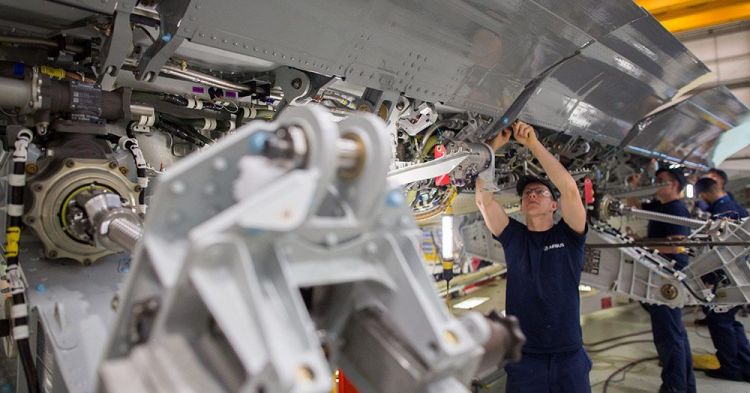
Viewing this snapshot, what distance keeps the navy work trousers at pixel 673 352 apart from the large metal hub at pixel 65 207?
498 centimetres

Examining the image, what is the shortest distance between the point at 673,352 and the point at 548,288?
8.78 ft

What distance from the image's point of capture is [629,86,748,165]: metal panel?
5.59 m

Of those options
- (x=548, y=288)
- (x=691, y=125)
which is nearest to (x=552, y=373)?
(x=548, y=288)

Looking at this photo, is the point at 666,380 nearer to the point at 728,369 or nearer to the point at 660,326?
the point at 660,326

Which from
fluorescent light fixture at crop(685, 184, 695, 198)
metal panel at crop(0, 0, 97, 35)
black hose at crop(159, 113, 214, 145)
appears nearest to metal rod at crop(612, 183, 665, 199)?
fluorescent light fixture at crop(685, 184, 695, 198)

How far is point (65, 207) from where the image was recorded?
1.62 m

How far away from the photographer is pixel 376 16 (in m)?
2.07

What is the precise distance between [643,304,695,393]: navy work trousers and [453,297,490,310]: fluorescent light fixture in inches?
89.9

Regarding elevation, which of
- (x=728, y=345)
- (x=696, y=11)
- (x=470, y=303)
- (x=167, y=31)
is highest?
(x=696, y=11)

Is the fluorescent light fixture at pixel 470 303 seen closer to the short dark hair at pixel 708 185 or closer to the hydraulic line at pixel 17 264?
the short dark hair at pixel 708 185

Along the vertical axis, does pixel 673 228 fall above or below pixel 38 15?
below

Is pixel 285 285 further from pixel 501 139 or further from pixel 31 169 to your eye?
pixel 501 139

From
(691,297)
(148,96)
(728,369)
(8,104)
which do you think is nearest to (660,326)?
(691,297)

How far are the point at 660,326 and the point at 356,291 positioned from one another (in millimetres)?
4893
